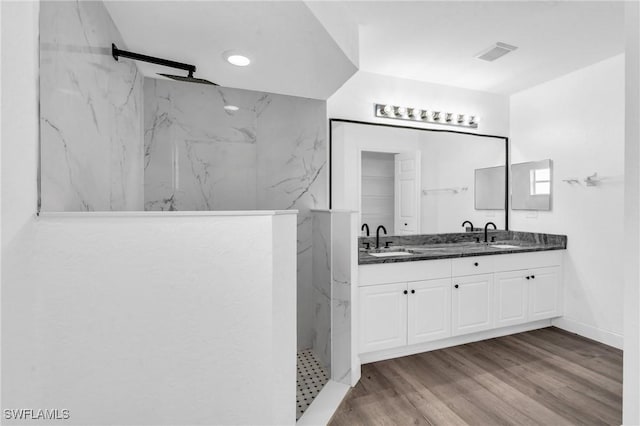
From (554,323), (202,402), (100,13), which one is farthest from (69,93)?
(554,323)

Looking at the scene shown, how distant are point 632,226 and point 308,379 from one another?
2.07 metres

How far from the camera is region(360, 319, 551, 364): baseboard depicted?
247 centimetres

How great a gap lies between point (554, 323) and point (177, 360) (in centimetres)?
367

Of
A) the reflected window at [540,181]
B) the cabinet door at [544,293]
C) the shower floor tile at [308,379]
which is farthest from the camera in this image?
the reflected window at [540,181]

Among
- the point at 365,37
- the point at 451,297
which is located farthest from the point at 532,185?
the point at 365,37

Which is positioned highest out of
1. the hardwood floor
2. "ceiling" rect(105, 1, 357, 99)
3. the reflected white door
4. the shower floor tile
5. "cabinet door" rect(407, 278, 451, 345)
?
"ceiling" rect(105, 1, 357, 99)

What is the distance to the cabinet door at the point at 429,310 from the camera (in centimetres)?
244

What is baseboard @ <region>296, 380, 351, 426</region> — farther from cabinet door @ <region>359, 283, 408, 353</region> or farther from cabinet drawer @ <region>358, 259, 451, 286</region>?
cabinet drawer @ <region>358, 259, 451, 286</region>

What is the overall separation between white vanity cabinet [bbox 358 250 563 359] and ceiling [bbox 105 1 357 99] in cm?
146

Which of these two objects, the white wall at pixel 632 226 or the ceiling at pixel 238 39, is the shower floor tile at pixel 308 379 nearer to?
the white wall at pixel 632 226

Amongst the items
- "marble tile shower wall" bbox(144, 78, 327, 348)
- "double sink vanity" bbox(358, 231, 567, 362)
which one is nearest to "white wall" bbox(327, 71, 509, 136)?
"marble tile shower wall" bbox(144, 78, 327, 348)

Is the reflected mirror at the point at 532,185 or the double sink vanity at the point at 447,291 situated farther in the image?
the reflected mirror at the point at 532,185

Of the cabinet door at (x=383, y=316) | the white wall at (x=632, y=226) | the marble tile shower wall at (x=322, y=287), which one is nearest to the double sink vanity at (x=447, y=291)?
the cabinet door at (x=383, y=316)

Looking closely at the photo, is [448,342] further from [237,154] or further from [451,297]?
[237,154]
